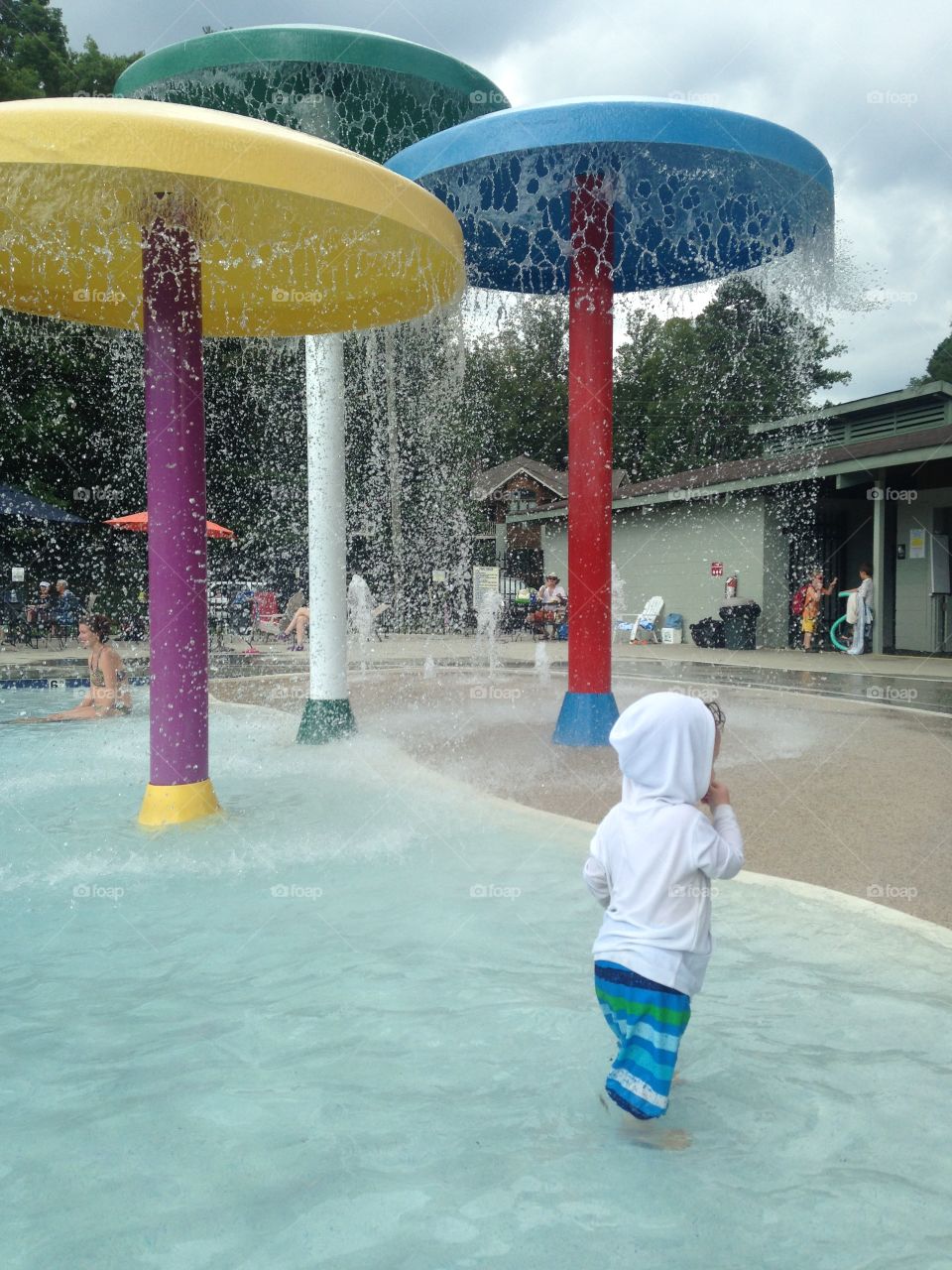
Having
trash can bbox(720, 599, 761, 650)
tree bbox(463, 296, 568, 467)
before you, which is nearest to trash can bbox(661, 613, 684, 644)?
trash can bbox(720, 599, 761, 650)

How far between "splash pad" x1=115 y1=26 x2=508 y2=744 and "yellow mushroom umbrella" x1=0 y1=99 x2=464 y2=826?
108cm

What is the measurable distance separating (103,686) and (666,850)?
8176mm

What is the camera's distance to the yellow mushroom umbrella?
4.43m

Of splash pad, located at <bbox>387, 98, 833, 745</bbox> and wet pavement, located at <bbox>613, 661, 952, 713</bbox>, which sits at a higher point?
splash pad, located at <bbox>387, 98, 833, 745</bbox>

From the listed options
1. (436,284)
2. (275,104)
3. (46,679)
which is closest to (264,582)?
(46,679)

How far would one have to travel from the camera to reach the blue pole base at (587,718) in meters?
8.72

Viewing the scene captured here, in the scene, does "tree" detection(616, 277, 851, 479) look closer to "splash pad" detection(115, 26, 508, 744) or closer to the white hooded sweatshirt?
"splash pad" detection(115, 26, 508, 744)

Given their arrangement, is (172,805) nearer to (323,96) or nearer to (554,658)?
(323,96)

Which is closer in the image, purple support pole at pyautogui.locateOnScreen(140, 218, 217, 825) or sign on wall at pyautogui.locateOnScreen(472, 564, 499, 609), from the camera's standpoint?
purple support pole at pyautogui.locateOnScreen(140, 218, 217, 825)

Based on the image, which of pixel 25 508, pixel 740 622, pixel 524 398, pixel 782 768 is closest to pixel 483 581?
pixel 740 622

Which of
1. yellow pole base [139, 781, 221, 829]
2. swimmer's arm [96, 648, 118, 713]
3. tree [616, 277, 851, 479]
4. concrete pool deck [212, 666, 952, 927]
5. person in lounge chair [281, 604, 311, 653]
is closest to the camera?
concrete pool deck [212, 666, 952, 927]

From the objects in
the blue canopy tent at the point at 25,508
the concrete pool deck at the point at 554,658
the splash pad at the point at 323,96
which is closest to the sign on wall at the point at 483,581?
the concrete pool deck at the point at 554,658

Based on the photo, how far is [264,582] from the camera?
3347 cm

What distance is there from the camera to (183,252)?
5.86m
